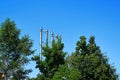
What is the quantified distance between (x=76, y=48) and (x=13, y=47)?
8.49 metres

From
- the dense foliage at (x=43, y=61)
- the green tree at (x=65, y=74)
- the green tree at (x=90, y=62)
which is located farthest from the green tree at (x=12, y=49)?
the green tree at (x=90, y=62)

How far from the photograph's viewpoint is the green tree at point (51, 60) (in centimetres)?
3575

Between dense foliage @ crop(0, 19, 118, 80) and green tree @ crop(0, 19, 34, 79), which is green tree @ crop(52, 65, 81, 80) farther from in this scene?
green tree @ crop(0, 19, 34, 79)

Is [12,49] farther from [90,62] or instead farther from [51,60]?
[90,62]

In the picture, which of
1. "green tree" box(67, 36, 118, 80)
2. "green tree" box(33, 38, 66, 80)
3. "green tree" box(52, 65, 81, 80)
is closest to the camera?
"green tree" box(52, 65, 81, 80)

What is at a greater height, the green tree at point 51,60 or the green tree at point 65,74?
the green tree at point 51,60

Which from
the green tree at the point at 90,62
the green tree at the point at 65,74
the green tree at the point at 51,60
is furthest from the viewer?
the green tree at the point at 90,62

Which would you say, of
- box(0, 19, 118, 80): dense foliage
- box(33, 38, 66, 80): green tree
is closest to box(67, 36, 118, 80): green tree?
box(0, 19, 118, 80): dense foliage

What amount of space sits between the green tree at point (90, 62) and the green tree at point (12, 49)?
6.44m

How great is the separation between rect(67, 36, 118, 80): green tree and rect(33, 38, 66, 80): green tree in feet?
12.1

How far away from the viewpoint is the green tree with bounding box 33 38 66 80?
3575 cm

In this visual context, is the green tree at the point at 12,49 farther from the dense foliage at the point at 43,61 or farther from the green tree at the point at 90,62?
the green tree at the point at 90,62

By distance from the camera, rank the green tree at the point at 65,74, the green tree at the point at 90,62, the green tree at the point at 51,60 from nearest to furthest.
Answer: the green tree at the point at 65,74 < the green tree at the point at 51,60 < the green tree at the point at 90,62

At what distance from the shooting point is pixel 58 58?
3634cm
